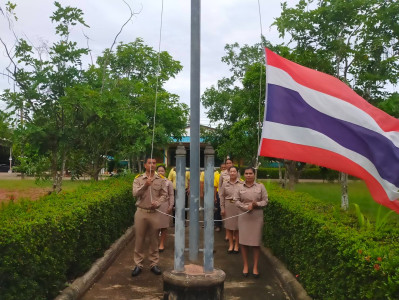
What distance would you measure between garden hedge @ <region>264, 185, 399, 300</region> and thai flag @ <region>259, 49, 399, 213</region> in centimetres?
63

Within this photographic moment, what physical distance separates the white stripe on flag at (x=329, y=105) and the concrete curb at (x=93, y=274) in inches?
142

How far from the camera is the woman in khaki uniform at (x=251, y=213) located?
7.18 meters

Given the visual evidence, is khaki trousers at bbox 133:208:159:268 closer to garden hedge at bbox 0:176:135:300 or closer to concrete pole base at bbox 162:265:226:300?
garden hedge at bbox 0:176:135:300

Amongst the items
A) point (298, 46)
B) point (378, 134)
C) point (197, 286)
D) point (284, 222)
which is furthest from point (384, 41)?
point (197, 286)

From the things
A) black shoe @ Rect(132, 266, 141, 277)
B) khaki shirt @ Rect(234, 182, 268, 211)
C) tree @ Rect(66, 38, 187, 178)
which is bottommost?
black shoe @ Rect(132, 266, 141, 277)

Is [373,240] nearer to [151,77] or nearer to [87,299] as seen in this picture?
[87,299]

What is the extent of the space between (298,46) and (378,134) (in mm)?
8331

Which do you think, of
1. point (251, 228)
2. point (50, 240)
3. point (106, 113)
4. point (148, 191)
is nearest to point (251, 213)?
point (251, 228)

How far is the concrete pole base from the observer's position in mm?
4906

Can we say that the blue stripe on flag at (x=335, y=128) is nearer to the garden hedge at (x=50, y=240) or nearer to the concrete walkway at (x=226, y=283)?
the concrete walkway at (x=226, y=283)

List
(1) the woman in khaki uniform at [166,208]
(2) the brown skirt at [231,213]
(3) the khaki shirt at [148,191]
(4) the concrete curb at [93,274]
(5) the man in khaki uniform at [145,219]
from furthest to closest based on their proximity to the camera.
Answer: (2) the brown skirt at [231,213] → (1) the woman in khaki uniform at [166,208] → (5) the man in khaki uniform at [145,219] → (3) the khaki shirt at [148,191] → (4) the concrete curb at [93,274]

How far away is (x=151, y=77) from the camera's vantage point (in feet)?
83.6

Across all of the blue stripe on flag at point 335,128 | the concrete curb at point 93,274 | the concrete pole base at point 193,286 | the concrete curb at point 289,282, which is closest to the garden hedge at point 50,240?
the concrete curb at point 93,274

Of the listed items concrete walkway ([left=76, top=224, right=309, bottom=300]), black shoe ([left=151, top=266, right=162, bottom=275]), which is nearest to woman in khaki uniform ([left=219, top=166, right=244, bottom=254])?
concrete walkway ([left=76, top=224, right=309, bottom=300])
